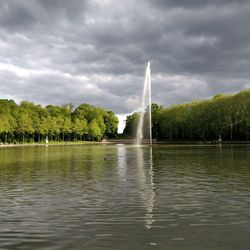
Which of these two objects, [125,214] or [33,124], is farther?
[33,124]

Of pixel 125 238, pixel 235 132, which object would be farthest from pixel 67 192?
pixel 235 132

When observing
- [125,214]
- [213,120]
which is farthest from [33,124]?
[125,214]

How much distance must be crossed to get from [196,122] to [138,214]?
473 ft

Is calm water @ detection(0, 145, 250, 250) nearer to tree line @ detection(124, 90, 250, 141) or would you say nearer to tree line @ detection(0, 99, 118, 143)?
tree line @ detection(0, 99, 118, 143)

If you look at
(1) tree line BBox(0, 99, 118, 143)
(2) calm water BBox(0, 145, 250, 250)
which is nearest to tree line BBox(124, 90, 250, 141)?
(1) tree line BBox(0, 99, 118, 143)

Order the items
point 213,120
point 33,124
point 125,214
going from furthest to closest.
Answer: point 33,124 → point 213,120 → point 125,214

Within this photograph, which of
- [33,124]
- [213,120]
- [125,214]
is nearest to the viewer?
[125,214]

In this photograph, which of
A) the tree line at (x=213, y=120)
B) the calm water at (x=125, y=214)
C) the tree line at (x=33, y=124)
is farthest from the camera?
the tree line at (x=33, y=124)

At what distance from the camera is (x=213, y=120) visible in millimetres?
148750

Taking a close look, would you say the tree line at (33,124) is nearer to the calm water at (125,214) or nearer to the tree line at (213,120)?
the tree line at (213,120)

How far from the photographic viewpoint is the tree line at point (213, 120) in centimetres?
13800

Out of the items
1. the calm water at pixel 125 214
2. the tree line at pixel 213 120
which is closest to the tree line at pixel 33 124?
the tree line at pixel 213 120

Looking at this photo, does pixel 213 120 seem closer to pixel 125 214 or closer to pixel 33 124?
pixel 33 124

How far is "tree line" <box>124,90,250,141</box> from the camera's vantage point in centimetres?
13800
